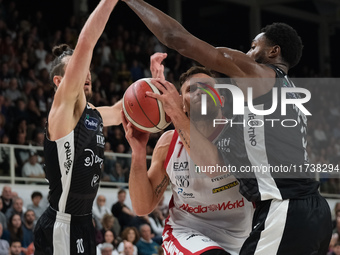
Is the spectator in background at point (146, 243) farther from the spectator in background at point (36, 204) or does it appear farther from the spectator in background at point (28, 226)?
the spectator in background at point (28, 226)

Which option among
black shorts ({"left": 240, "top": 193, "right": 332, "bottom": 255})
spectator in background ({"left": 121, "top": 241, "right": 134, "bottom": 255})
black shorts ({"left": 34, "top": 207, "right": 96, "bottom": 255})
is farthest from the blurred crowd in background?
black shorts ({"left": 240, "top": 193, "right": 332, "bottom": 255})

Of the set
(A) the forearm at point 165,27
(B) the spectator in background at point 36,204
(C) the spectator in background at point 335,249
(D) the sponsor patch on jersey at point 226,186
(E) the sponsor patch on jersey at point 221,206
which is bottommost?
(C) the spectator in background at point 335,249

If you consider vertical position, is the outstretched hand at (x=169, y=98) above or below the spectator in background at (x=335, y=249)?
above

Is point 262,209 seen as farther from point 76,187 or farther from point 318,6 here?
point 318,6

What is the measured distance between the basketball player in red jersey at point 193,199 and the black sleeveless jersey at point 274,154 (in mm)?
527

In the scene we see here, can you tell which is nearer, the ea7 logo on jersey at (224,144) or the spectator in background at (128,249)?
the ea7 logo on jersey at (224,144)

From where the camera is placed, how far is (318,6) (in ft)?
73.0

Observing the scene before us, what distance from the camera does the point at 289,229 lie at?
12.3ft

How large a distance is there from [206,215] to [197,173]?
0.34 meters

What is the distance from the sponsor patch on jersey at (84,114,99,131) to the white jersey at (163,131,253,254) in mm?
680

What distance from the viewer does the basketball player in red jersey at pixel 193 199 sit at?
178 inches

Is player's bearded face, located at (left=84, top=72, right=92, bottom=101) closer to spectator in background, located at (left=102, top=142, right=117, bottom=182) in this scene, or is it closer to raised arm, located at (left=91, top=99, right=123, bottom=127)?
raised arm, located at (left=91, top=99, right=123, bottom=127)

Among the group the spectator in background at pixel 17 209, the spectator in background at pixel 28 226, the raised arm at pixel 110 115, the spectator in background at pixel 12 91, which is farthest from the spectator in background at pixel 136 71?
the raised arm at pixel 110 115

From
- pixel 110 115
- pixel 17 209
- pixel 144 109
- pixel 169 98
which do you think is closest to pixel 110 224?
pixel 17 209
